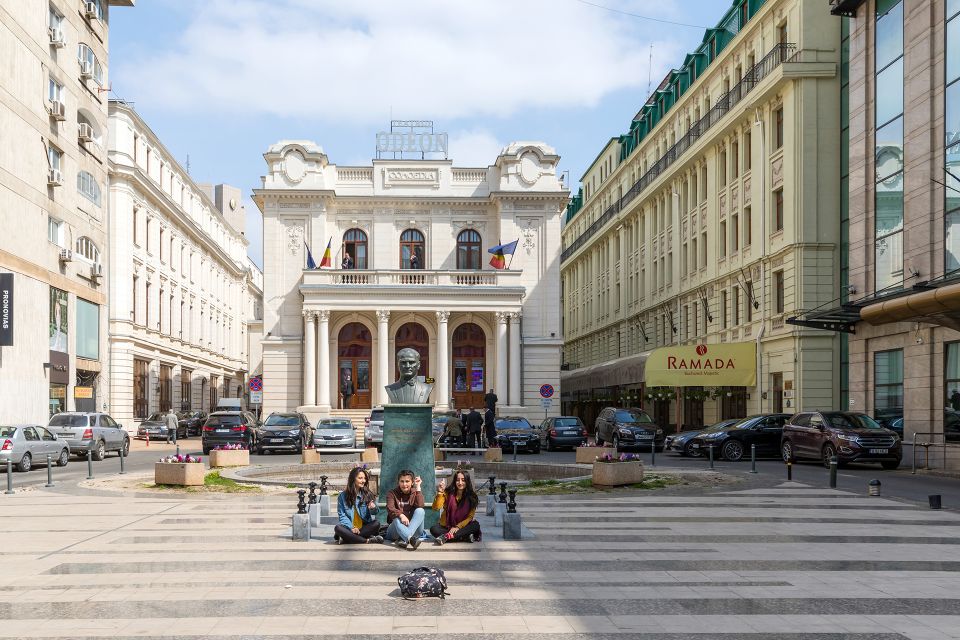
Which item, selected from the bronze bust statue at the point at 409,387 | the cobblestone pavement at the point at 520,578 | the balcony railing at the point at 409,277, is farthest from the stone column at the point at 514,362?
the bronze bust statue at the point at 409,387

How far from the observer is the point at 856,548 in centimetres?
1266

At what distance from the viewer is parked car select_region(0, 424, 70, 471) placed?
27391mm

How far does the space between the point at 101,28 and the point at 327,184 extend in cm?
1354

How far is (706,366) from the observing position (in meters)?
41.2

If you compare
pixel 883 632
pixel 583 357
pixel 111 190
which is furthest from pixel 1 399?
pixel 583 357

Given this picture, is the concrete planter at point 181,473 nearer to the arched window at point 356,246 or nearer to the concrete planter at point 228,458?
the concrete planter at point 228,458

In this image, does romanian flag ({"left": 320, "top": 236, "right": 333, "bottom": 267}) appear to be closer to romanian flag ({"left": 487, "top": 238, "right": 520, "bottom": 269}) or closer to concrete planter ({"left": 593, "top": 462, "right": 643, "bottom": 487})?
romanian flag ({"left": 487, "top": 238, "right": 520, "bottom": 269})

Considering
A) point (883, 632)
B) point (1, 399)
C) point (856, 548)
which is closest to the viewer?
point (883, 632)

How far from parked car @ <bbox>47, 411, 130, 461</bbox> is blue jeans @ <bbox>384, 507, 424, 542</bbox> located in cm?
2318

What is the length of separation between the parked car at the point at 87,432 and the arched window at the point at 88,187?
15.2m

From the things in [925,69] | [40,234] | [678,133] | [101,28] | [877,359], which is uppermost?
[101,28]

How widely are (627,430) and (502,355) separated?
48.0 feet

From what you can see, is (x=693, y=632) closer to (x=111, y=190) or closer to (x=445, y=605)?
(x=445, y=605)

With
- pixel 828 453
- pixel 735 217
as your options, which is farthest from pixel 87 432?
pixel 735 217
